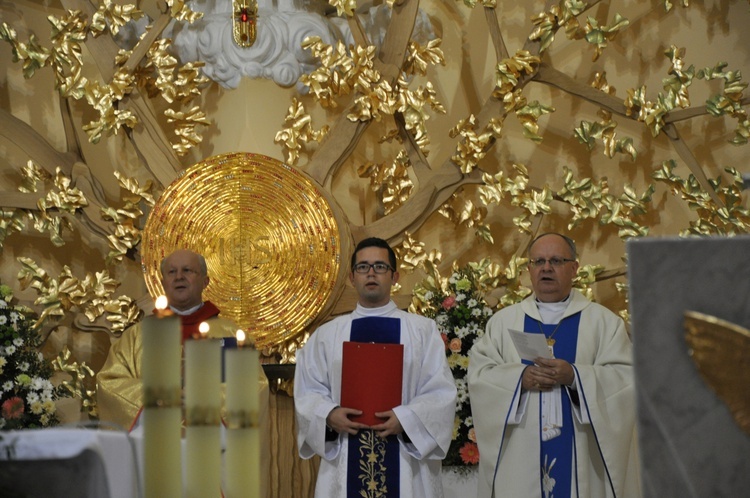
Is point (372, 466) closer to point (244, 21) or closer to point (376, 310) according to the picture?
point (376, 310)

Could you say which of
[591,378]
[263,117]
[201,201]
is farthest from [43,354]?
[591,378]

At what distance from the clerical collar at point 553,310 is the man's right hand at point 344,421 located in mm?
1175

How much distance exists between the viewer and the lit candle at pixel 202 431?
1394mm

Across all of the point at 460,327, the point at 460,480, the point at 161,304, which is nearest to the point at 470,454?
the point at 460,480

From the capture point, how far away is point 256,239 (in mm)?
6465

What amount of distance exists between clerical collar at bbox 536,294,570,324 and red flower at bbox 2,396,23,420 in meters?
2.91

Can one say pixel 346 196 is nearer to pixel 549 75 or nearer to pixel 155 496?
pixel 549 75

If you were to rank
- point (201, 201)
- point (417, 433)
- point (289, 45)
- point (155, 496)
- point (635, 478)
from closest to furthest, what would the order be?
point (155, 496) → point (417, 433) → point (635, 478) → point (201, 201) → point (289, 45)

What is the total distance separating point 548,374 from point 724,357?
11.0ft

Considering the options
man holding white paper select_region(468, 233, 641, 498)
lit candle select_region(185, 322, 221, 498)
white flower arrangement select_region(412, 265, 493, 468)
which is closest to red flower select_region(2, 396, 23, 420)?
white flower arrangement select_region(412, 265, 493, 468)

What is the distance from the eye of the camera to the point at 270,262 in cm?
646

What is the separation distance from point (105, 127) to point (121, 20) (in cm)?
73

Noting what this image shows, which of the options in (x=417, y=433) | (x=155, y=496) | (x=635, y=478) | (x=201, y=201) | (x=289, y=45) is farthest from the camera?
(x=289, y=45)

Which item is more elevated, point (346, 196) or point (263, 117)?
point (263, 117)
